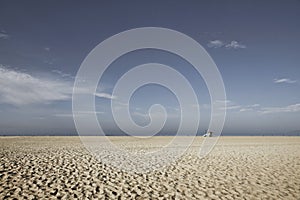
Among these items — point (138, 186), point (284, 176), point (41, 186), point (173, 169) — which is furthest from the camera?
point (173, 169)

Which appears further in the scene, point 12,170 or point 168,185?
point 12,170

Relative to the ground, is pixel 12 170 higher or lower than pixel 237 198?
higher

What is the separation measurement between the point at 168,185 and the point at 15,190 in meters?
5.87

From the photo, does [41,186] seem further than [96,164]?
No

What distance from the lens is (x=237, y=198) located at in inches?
319

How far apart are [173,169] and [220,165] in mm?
3260

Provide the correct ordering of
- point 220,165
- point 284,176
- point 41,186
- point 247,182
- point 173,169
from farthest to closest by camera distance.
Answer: point 220,165, point 173,169, point 284,176, point 247,182, point 41,186

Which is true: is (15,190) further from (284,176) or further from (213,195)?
(284,176)

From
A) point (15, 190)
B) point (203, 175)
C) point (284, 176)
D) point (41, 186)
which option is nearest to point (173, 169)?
point (203, 175)

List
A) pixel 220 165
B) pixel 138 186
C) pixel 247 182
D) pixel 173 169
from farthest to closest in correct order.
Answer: pixel 220 165
pixel 173 169
pixel 247 182
pixel 138 186

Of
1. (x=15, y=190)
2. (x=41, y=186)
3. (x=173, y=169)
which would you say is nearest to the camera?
(x=15, y=190)

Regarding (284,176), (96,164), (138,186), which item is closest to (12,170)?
(96,164)

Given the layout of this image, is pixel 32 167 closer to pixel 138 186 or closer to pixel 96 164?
pixel 96 164

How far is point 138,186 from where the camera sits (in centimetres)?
918
